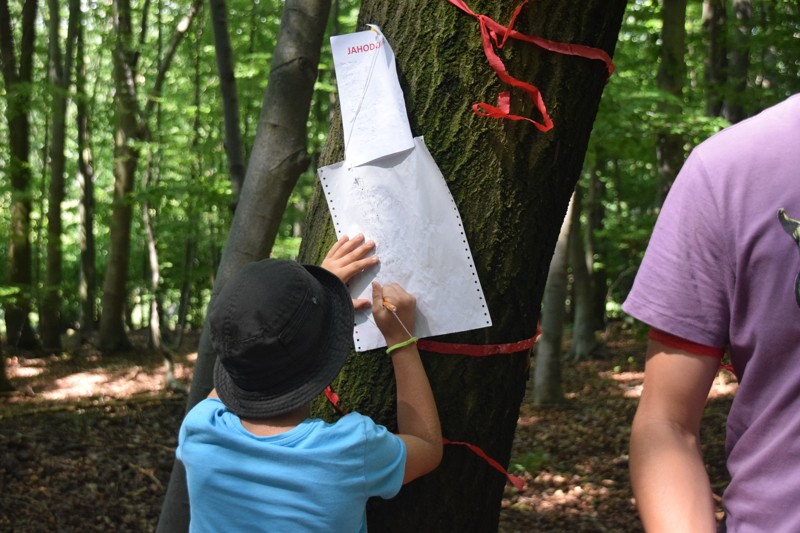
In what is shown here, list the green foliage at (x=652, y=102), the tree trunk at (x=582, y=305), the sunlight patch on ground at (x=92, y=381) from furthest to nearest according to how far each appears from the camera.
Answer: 1. the tree trunk at (x=582, y=305)
2. the sunlight patch on ground at (x=92, y=381)
3. the green foliage at (x=652, y=102)

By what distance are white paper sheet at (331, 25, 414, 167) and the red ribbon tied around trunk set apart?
21 centimetres

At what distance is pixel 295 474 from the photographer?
1677mm

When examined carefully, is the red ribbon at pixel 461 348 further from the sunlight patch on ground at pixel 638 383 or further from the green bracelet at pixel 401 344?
the sunlight patch on ground at pixel 638 383

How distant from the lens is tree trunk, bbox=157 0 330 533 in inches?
132

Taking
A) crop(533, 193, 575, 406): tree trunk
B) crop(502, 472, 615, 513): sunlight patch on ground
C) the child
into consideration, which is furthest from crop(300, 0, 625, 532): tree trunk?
crop(533, 193, 575, 406): tree trunk

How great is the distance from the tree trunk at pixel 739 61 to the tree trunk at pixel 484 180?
8.29 metres

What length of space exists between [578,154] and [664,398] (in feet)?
2.81

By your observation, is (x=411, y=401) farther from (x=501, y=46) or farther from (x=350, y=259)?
(x=501, y=46)

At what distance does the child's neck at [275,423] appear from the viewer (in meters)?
1.74

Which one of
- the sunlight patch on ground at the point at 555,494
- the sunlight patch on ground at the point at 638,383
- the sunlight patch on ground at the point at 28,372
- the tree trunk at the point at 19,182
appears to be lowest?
the sunlight patch on ground at the point at 28,372

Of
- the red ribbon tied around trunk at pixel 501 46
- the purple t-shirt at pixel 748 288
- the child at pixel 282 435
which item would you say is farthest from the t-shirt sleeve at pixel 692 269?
A: the child at pixel 282 435

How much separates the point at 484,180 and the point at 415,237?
229mm

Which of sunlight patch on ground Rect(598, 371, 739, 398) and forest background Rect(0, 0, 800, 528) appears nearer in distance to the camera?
forest background Rect(0, 0, 800, 528)

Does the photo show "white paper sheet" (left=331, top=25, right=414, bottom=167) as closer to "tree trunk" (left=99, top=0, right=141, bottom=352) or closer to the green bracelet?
the green bracelet
